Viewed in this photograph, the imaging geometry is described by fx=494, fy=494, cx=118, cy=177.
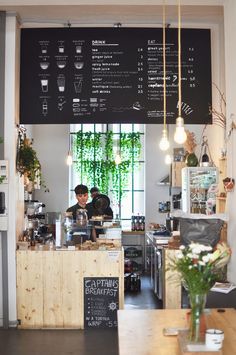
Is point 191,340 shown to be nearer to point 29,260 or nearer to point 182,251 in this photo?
point 182,251

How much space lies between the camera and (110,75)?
19.7ft

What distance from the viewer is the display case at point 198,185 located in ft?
25.3

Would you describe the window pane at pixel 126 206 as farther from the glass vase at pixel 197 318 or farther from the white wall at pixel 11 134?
A: the glass vase at pixel 197 318

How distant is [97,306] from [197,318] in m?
3.22

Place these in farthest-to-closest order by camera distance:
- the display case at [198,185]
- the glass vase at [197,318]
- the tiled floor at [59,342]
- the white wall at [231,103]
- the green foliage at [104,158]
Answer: the green foliage at [104,158]
the display case at [198,185]
the white wall at [231,103]
the tiled floor at [59,342]
the glass vase at [197,318]

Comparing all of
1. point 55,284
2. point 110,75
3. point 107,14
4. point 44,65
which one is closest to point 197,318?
point 55,284

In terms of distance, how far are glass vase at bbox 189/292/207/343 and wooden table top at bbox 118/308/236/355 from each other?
0.47ft

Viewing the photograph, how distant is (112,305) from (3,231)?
1.59m

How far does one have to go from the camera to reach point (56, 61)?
238 inches

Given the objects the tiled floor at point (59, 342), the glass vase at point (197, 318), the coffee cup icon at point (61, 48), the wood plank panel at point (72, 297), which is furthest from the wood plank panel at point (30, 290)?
the glass vase at point (197, 318)

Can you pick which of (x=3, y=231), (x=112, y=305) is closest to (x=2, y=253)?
(x=3, y=231)

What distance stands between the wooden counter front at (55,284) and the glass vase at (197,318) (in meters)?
3.14

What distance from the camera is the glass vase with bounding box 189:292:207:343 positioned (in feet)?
9.41

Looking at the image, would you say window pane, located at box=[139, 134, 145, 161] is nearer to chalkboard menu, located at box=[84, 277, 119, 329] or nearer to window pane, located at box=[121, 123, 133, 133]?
window pane, located at box=[121, 123, 133, 133]
